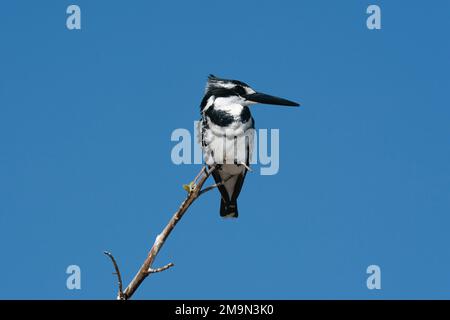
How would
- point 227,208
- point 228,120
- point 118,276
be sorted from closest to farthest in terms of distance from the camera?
point 118,276 → point 228,120 → point 227,208

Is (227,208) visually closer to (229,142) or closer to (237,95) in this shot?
(229,142)

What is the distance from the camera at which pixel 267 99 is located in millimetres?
7801

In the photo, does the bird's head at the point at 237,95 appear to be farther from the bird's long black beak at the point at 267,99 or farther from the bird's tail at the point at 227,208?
Result: the bird's tail at the point at 227,208

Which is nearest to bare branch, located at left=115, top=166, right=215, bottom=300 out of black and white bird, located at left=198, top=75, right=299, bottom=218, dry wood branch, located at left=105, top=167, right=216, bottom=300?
dry wood branch, located at left=105, top=167, right=216, bottom=300

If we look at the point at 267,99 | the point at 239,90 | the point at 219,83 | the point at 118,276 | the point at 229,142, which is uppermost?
the point at 219,83

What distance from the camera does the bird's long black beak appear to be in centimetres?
771

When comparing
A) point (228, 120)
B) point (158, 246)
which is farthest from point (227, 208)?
point (158, 246)

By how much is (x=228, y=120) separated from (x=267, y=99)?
1.79ft

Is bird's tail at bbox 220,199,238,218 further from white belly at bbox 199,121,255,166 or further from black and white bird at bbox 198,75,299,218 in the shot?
white belly at bbox 199,121,255,166

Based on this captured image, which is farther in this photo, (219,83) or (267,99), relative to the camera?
(219,83)
